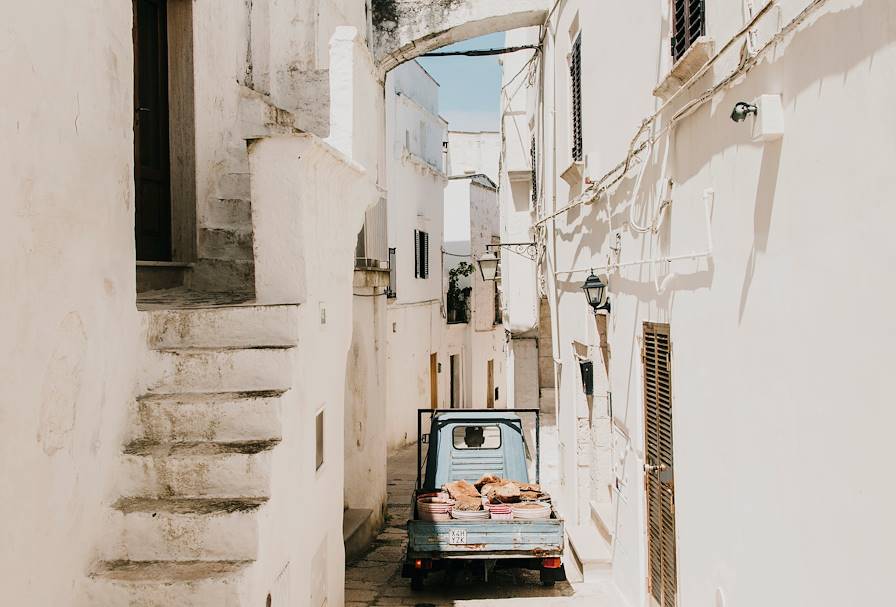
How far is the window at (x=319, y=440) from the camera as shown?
19.2 ft

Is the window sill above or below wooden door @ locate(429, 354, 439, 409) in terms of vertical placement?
above

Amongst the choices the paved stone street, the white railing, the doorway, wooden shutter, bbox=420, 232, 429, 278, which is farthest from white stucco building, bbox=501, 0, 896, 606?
the doorway

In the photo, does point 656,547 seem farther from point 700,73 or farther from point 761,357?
point 700,73

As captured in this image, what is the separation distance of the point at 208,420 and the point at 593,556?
5.29 meters

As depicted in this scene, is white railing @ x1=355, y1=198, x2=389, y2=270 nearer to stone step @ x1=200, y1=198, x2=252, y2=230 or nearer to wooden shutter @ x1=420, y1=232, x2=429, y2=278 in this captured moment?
stone step @ x1=200, y1=198, x2=252, y2=230

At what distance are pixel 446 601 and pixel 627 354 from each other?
3.31 metres

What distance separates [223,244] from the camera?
25.7ft

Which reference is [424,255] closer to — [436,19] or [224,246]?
[436,19]

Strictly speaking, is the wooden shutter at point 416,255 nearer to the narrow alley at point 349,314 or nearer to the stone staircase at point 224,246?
the narrow alley at point 349,314

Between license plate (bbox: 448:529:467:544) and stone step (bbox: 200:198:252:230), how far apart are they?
389 cm

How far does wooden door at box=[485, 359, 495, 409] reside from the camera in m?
32.2

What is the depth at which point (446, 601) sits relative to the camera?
8.45 meters

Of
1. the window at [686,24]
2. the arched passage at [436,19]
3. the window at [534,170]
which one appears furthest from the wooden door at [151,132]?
the window at [534,170]

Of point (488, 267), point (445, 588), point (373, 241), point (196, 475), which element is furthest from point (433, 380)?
point (196, 475)
